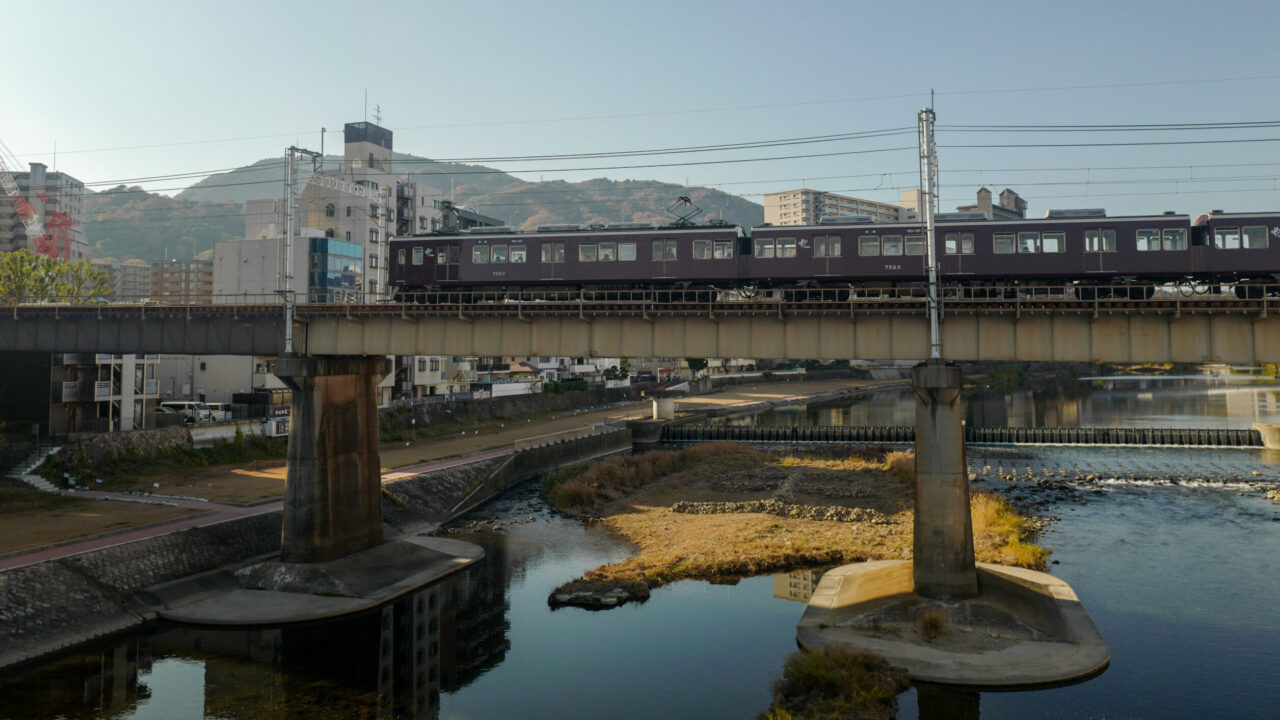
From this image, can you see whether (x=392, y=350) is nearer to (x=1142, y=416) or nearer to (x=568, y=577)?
(x=568, y=577)

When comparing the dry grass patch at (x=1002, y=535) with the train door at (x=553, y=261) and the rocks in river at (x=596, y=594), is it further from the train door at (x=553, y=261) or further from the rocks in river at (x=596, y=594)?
the train door at (x=553, y=261)

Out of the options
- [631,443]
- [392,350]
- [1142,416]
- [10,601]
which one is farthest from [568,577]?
[1142,416]

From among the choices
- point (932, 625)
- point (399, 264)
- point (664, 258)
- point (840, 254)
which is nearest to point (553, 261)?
point (664, 258)

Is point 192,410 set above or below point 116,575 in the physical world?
above

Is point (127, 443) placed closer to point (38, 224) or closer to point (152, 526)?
point (152, 526)

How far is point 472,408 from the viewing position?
7838 cm

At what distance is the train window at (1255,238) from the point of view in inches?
1192

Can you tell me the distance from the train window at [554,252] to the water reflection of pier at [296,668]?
16575 mm

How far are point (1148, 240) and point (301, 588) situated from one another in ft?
120

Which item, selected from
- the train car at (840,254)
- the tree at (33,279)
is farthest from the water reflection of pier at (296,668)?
the tree at (33,279)

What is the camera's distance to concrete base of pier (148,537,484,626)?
2742cm

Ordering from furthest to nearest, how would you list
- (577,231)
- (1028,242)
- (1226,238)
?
(577,231), (1028,242), (1226,238)

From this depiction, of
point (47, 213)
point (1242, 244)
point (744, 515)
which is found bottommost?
point (744, 515)

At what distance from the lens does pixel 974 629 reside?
23969 millimetres
